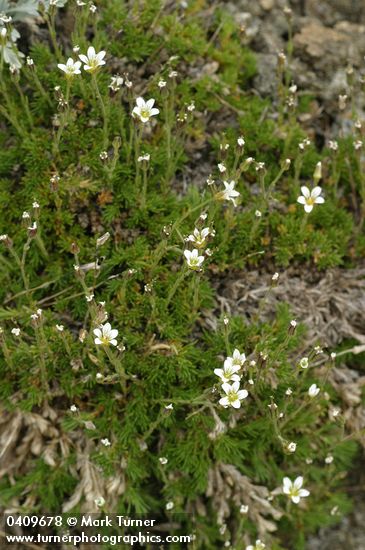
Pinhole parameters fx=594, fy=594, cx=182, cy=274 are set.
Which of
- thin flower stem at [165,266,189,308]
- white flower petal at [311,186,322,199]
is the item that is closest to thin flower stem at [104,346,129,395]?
thin flower stem at [165,266,189,308]

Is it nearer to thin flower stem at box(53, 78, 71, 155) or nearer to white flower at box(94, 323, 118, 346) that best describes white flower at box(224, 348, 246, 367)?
white flower at box(94, 323, 118, 346)

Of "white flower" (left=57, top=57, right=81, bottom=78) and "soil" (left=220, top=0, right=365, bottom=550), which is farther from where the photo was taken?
"soil" (left=220, top=0, right=365, bottom=550)

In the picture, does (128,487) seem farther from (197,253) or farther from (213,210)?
(213,210)

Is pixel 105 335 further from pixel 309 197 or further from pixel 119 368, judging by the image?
pixel 309 197

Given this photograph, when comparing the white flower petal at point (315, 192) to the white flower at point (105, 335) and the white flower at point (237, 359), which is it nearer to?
the white flower at point (237, 359)

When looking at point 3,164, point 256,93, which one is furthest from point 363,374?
point 3,164

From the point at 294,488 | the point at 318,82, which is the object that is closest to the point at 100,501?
the point at 294,488

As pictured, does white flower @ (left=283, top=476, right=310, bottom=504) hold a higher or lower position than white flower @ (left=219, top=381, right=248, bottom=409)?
lower

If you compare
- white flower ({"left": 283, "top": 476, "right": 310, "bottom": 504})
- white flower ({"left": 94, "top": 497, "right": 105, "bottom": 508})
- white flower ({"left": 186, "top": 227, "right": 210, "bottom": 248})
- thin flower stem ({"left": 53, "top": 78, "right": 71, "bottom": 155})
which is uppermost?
thin flower stem ({"left": 53, "top": 78, "right": 71, "bottom": 155})

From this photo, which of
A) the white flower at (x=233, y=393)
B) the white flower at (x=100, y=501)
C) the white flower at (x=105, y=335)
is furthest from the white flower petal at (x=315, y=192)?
the white flower at (x=100, y=501)
